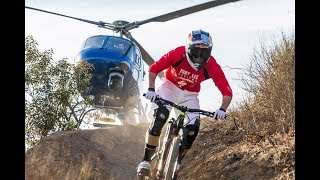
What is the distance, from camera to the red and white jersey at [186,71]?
24.0 feet

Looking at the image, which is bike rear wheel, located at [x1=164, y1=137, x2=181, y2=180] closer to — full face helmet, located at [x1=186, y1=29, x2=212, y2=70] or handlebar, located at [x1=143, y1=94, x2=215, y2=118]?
handlebar, located at [x1=143, y1=94, x2=215, y2=118]

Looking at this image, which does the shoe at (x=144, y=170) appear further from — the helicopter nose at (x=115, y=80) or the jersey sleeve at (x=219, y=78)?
the helicopter nose at (x=115, y=80)

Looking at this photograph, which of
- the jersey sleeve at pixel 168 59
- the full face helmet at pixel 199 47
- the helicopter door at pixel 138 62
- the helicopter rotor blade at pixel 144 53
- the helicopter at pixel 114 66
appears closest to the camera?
the full face helmet at pixel 199 47

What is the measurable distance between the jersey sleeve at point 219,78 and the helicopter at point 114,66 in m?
8.83

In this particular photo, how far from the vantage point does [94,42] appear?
1775 centimetres

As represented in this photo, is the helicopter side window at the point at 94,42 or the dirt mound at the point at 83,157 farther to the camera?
the helicopter side window at the point at 94,42

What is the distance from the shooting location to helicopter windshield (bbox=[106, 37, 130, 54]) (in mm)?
17484

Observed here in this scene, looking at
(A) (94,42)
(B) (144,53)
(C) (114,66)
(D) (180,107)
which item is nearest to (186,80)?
(D) (180,107)

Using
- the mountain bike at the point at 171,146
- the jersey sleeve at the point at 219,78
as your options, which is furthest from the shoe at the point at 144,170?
the jersey sleeve at the point at 219,78

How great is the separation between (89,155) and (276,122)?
375cm

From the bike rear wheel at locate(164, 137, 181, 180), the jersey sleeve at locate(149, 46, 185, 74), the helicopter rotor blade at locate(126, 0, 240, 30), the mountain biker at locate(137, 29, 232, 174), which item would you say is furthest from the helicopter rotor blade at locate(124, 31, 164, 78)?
the bike rear wheel at locate(164, 137, 181, 180)

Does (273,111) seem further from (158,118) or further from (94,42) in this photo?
(94,42)

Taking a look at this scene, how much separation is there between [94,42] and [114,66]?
1300mm

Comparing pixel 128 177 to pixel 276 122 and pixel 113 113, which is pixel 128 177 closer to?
pixel 276 122
